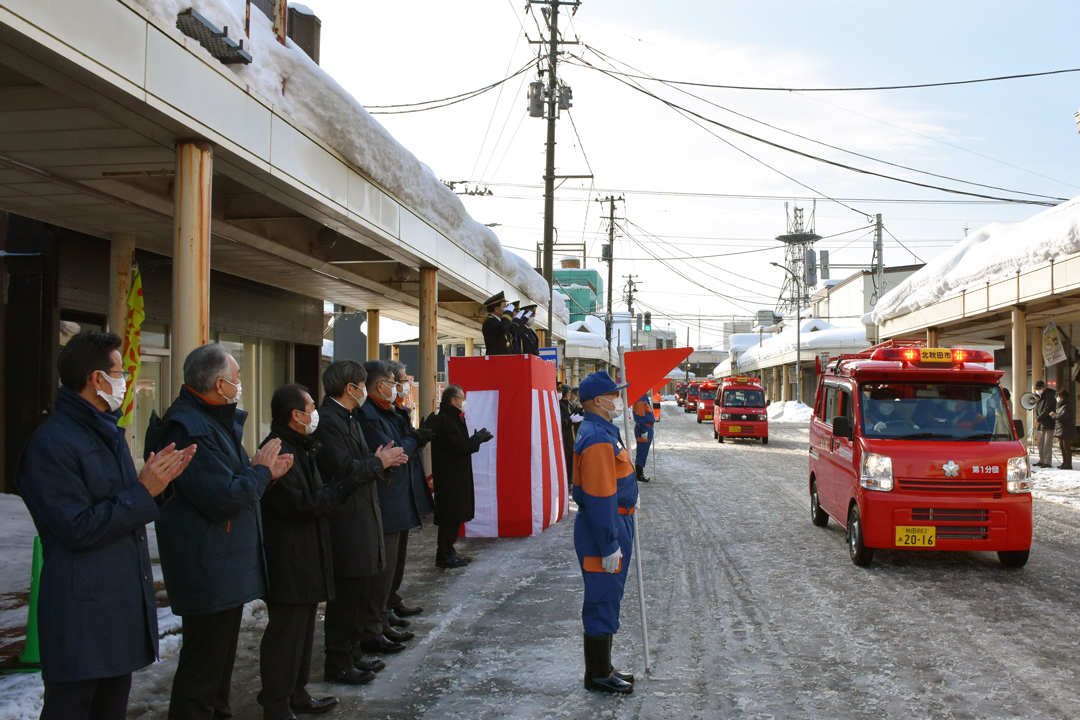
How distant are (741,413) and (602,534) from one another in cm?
2252

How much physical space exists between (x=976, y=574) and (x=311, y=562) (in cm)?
666

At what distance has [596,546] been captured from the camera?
482 cm

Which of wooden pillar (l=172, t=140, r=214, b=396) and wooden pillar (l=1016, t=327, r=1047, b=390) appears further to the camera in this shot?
wooden pillar (l=1016, t=327, r=1047, b=390)

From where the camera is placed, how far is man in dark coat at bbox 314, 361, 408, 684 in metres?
4.99

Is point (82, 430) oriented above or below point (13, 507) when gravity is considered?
above

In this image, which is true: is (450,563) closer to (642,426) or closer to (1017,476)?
(1017,476)

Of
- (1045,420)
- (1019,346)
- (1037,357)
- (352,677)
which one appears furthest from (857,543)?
(1037,357)

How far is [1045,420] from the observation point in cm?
1691

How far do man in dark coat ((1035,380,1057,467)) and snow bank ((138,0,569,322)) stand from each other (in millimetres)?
13390

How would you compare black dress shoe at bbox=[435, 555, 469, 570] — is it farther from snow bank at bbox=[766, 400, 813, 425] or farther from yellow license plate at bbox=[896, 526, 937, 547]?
snow bank at bbox=[766, 400, 813, 425]

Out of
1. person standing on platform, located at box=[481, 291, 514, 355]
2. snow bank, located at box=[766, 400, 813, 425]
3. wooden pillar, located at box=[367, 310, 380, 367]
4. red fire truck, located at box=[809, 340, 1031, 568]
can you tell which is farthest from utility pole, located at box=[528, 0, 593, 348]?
snow bank, located at box=[766, 400, 813, 425]

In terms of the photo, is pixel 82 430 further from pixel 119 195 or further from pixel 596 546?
pixel 119 195

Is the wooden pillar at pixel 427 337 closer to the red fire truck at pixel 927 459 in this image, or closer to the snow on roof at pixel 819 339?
the red fire truck at pixel 927 459

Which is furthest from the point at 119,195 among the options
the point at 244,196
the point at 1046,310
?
the point at 1046,310
